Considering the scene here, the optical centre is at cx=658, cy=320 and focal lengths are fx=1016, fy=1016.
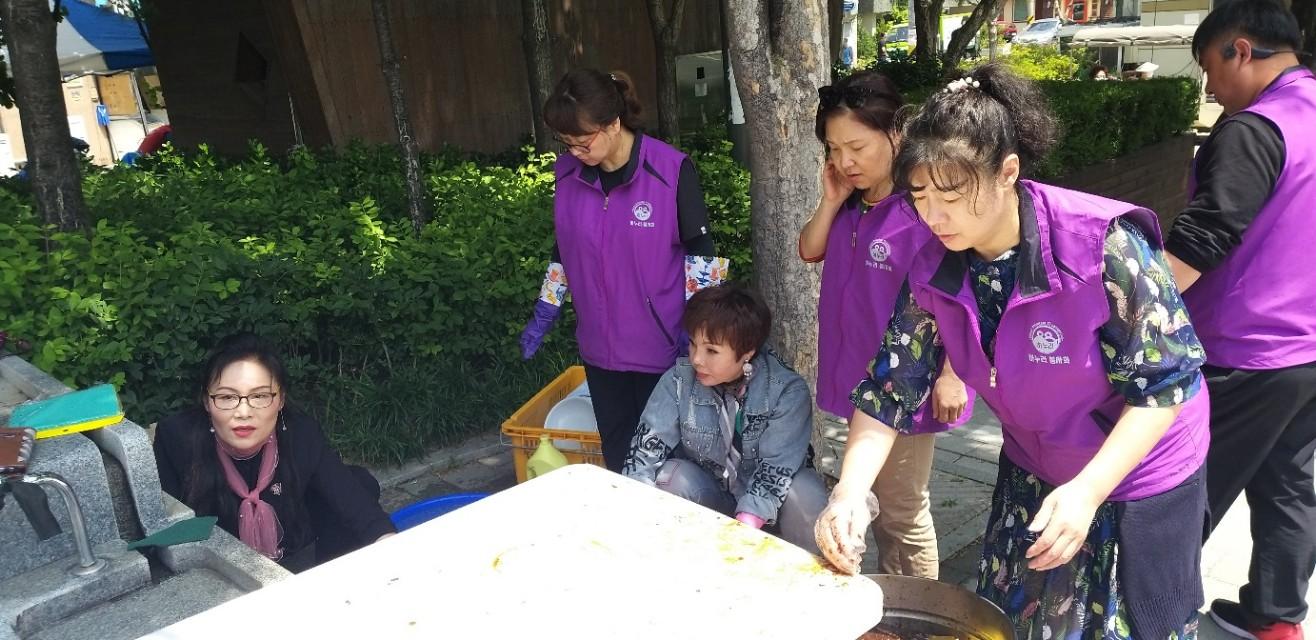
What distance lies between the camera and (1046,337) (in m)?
1.85

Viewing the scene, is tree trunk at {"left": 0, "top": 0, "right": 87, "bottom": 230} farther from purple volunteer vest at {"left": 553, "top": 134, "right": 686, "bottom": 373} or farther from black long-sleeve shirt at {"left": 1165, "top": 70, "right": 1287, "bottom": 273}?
black long-sleeve shirt at {"left": 1165, "top": 70, "right": 1287, "bottom": 273}

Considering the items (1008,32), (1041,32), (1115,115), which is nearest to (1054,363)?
(1115,115)

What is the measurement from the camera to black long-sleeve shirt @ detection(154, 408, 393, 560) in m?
2.78

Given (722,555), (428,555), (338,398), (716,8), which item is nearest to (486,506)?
(428,555)

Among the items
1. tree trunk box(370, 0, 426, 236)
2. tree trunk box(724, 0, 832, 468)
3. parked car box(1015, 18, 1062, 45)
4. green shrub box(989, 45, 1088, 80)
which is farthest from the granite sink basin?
parked car box(1015, 18, 1062, 45)

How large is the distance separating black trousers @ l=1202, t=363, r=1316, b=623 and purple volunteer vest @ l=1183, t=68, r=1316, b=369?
0.19ft

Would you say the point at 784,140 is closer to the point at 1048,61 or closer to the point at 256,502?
the point at 256,502

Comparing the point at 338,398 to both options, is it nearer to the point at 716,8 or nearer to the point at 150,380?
the point at 150,380

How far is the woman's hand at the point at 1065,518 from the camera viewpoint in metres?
1.77

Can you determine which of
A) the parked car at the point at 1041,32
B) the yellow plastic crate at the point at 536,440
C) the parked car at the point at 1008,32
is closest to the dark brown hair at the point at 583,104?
the yellow plastic crate at the point at 536,440

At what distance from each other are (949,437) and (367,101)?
223 inches

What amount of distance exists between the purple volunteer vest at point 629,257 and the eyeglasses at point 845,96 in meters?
0.67

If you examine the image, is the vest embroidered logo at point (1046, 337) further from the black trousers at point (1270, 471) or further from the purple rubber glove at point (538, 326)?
the purple rubber glove at point (538, 326)

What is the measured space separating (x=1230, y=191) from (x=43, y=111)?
16.1 ft
